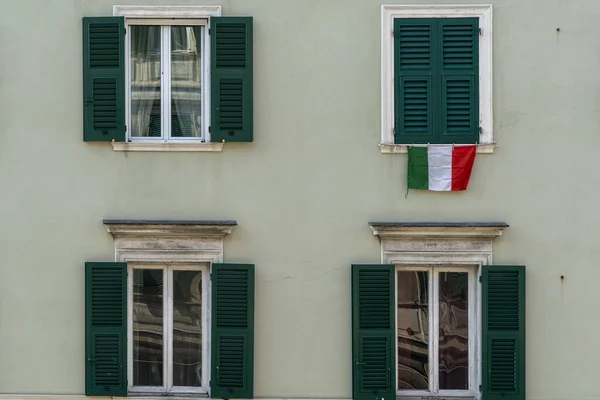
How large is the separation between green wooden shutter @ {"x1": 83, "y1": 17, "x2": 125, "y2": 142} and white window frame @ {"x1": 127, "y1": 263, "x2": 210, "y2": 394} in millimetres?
1716

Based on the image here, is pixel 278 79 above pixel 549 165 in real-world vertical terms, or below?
above

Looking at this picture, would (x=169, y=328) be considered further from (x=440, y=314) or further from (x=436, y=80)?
(x=436, y=80)

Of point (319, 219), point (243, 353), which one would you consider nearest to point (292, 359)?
point (243, 353)

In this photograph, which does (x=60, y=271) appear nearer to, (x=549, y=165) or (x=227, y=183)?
(x=227, y=183)

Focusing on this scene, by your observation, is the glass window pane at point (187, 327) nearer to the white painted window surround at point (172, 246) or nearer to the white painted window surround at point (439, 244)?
the white painted window surround at point (172, 246)

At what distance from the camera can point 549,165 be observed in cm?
1146

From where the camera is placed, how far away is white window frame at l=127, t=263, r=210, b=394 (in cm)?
1169

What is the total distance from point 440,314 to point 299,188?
2368 mm

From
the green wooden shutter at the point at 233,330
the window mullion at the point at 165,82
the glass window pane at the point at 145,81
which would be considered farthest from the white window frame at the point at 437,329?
the glass window pane at the point at 145,81

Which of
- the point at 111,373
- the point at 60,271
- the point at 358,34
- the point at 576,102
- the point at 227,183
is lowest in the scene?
the point at 111,373

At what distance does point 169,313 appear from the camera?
11742 millimetres

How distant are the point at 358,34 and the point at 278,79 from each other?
44.3 inches

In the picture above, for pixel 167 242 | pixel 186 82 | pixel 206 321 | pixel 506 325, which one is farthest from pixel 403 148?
pixel 206 321

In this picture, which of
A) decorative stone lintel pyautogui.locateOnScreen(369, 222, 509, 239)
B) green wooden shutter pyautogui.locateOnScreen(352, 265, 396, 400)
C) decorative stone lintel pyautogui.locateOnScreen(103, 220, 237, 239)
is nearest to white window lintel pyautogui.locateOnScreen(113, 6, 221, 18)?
decorative stone lintel pyautogui.locateOnScreen(103, 220, 237, 239)
